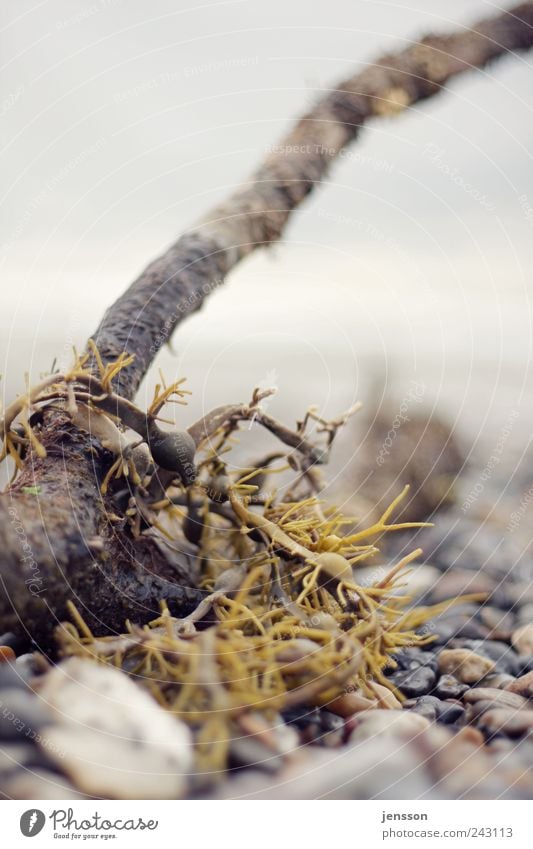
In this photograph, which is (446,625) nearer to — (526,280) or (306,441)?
(306,441)

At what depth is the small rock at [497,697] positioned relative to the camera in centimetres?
50

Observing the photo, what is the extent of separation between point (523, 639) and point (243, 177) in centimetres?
55

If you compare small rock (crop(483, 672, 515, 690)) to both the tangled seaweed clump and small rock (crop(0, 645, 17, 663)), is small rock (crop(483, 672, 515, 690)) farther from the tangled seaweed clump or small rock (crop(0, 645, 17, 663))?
small rock (crop(0, 645, 17, 663))

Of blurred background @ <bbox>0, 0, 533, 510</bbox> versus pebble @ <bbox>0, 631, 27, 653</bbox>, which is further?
blurred background @ <bbox>0, 0, 533, 510</bbox>

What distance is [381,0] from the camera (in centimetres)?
70

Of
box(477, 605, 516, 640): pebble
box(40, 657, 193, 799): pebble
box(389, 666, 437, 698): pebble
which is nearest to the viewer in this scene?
box(40, 657, 193, 799): pebble

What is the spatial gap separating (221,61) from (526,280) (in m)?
0.39

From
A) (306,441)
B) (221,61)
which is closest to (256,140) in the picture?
(221,61)

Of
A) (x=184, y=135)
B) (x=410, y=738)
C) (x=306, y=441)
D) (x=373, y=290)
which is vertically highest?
(x=184, y=135)

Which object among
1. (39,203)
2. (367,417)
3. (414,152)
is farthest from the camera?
(367,417)

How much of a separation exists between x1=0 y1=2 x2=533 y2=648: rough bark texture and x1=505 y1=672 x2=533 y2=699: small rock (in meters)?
0.25

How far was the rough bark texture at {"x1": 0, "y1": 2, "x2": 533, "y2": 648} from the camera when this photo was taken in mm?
448

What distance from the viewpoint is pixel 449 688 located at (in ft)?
1.73

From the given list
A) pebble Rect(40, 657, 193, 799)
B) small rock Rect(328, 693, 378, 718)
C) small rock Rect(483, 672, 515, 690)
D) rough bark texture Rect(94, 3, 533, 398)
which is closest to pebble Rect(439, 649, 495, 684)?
small rock Rect(483, 672, 515, 690)
